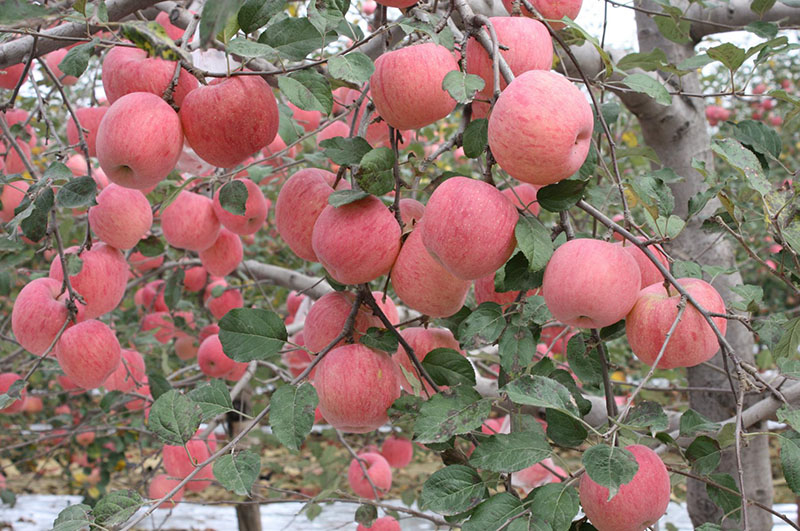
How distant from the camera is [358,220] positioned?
2.33 feet

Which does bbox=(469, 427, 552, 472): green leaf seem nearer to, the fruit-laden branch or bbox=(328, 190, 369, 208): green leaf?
bbox=(328, 190, 369, 208): green leaf

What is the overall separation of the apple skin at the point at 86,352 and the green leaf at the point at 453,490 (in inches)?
26.6

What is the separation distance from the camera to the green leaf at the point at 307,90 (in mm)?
666

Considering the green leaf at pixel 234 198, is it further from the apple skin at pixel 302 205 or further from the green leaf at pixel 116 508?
the green leaf at pixel 116 508

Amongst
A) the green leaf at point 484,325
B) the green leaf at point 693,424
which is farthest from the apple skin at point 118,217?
the green leaf at point 693,424

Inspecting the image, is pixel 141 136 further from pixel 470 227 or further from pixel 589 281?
pixel 589 281

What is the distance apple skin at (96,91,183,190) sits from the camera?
2.34ft

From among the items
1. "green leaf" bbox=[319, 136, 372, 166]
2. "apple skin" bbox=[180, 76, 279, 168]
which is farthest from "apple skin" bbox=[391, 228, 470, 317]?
"apple skin" bbox=[180, 76, 279, 168]

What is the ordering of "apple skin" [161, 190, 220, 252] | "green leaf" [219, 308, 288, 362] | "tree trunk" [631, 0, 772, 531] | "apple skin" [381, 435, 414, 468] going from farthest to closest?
"apple skin" [381, 435, 414, 468] → "tree trunk" [631, 0, 772, 531] → "apple skin" [161, 190, 220, 252] → "green leaf" [219, 308, 288, 362]

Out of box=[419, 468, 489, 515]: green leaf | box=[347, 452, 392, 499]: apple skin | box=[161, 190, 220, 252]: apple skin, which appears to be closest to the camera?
box=[419, 468, 489, 515]: green leaf

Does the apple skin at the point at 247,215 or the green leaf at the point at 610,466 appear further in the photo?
the apple skin at the point at 247,215

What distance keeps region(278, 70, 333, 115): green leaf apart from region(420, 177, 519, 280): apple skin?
0.15m

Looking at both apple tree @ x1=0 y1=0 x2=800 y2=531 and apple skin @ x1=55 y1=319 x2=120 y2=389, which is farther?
apple skin @ x1=55 y1=319 x2=120 y2=389

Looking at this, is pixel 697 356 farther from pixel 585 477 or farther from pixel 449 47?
pixel 449 47
